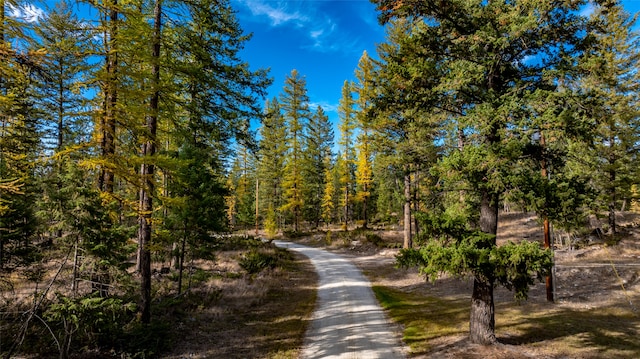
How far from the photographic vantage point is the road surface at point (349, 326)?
861 centimetres

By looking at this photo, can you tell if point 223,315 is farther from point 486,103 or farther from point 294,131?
point 294,131

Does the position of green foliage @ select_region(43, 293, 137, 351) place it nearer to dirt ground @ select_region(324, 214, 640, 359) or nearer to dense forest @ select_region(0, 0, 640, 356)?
dense forest @ select_region(0, 0, 640, 356)

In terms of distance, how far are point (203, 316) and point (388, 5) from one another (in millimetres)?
12060

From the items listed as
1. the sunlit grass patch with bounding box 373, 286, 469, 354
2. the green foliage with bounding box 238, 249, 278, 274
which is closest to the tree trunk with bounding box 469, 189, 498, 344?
the sunlit grass patch with bounding box 373, 286, 469, 354

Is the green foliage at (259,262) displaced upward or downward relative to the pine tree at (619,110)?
downward

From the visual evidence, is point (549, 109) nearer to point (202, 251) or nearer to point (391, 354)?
point (391, 354)

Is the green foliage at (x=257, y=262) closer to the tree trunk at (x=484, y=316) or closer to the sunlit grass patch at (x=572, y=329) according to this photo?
Answer: the sunlit grass patch at (x=572, y=329)

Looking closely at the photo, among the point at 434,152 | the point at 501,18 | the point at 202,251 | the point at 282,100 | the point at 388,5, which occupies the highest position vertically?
the point at 282,100

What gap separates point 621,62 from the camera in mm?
22922

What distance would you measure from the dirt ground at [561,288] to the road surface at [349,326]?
1309mm

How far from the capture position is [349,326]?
10.5m

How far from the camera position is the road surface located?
861 centimetres

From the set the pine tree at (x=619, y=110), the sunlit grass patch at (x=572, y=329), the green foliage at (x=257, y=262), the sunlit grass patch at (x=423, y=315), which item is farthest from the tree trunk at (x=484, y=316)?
the pine tree at (x=619, y=110)

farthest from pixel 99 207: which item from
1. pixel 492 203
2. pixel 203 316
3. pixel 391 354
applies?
pixel 492 203
